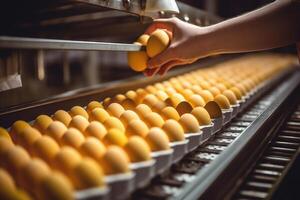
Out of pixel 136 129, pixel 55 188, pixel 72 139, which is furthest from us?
pixel 136 129

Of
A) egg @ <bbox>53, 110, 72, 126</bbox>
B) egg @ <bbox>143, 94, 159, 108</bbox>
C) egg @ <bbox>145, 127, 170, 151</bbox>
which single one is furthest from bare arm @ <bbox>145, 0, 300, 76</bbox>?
egg @ <bbox>145, 127, 170, 151</bbox>

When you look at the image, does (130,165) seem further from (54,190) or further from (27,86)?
(27,86)

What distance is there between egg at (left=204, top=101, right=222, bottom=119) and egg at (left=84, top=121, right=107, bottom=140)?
516 mm

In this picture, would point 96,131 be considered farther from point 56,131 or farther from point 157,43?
point 157,43

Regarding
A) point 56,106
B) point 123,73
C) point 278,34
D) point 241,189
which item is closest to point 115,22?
point 56,106

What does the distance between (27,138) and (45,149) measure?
0.45 feet

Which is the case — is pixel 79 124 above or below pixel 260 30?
below

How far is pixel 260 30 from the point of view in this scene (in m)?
1.55

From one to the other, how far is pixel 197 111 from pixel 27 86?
342cm

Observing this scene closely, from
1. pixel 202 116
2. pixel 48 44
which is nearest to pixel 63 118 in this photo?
pixel 48 44

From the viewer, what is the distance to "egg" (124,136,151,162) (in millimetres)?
925

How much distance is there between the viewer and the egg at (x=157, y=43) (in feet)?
5.30

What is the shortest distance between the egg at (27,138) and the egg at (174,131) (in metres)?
0.42

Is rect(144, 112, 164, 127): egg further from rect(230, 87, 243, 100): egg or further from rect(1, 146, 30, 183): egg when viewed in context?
rect(230, 87, 243, 100): egg
